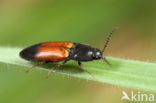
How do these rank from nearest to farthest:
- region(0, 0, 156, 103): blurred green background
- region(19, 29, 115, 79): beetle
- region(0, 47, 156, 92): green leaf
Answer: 1. region(0, 47, 156, 92): green leaf
2. region(19, 29, 115, 79): beetle
3. region(0, 0, 156, 103): blurred green background

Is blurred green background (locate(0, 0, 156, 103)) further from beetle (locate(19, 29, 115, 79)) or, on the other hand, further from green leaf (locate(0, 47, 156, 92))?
beetle (locate(19, 29, 115, 79))

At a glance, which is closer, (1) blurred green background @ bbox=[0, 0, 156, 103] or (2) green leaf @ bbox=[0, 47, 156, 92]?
(2) green leaf @ bbox=[0, 47, 156, 92]

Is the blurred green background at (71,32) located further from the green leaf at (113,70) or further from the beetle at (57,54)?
the beetle at (57,54)

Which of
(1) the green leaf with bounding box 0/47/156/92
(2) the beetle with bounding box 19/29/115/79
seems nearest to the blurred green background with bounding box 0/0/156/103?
(1) the green leaf with bounding box 0/47/156/92

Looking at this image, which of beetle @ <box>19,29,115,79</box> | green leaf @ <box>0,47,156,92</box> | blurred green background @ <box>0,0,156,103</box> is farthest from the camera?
blurred green background @ <box>0,0,156,103</box>

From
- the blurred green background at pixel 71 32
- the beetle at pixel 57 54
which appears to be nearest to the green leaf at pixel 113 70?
the beetle at pixel 57 54

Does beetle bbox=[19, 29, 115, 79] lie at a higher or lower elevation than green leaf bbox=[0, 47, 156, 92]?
higher

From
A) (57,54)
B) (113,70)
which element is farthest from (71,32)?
(113,70)
